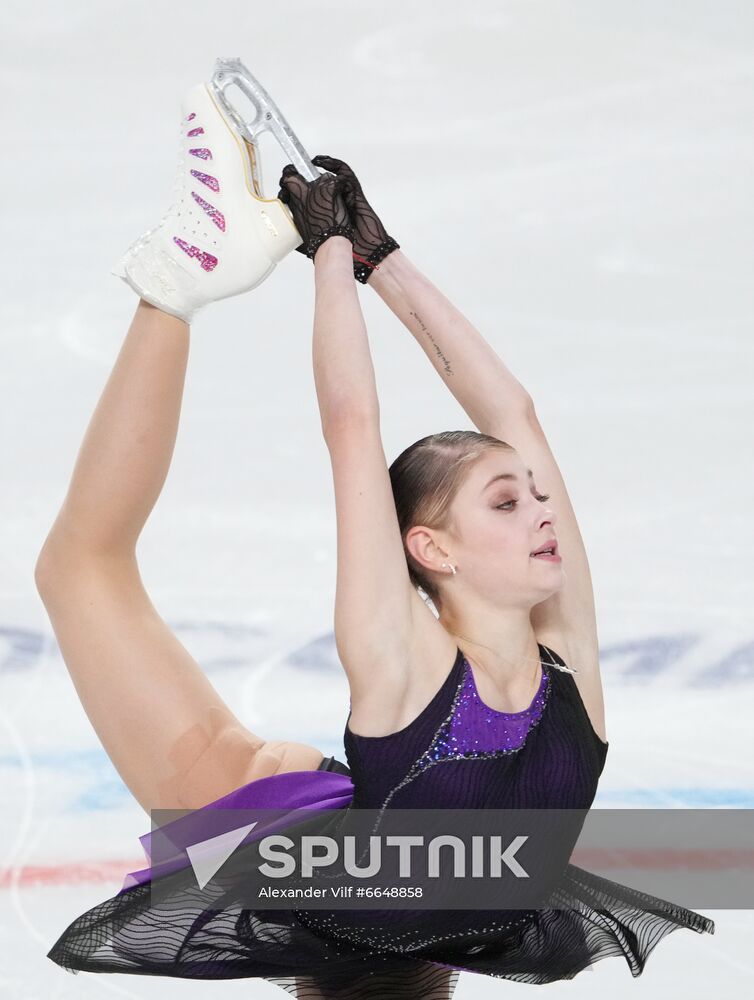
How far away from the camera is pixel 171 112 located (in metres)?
4.52

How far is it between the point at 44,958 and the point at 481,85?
3.26 meters

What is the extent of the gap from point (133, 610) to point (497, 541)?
2.31ft

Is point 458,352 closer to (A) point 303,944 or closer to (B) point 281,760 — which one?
(B) point 281,760

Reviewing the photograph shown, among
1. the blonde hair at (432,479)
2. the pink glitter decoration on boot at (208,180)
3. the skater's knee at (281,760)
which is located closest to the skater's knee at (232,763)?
the skater's knee at (281,760)

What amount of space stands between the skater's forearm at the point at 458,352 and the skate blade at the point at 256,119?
0.20 metres

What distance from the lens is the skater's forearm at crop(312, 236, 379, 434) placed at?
168cm

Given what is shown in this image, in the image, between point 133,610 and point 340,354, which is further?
point 133,610

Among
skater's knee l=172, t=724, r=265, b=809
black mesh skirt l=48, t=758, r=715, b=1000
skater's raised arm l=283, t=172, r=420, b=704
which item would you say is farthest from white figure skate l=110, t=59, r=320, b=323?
black mesh skirt l=48, t=758, r=715, b=1000

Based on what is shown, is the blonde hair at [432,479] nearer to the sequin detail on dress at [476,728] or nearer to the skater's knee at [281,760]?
the sequin detail on dress at [476,728]

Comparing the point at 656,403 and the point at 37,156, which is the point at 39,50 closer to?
the point at 37,156

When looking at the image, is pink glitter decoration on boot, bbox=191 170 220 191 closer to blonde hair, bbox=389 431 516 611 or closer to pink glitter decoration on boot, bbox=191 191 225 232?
pink glitter decoration on boot, bbox=191 191 225 232

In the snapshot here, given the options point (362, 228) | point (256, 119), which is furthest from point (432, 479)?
point (256, 119)

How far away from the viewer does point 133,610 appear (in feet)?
7.23

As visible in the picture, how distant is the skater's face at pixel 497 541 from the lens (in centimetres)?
177
